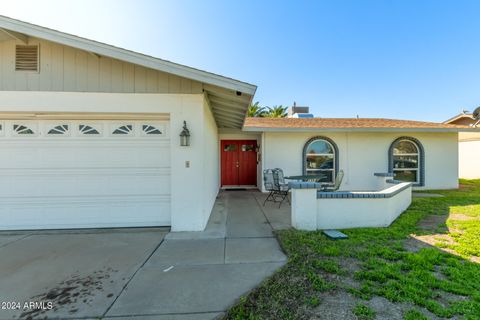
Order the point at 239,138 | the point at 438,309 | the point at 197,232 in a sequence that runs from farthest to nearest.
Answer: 1. the point at 239,138
2. the point at 197,232
3. the point at 438,309

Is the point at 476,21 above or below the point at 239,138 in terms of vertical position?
above

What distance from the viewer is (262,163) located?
948cm

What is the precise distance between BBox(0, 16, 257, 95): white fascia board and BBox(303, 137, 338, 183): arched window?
5958 millimetres

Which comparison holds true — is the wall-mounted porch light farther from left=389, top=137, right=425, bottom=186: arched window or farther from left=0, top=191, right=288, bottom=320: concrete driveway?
left=389, top=137, right=425, bottom=186: arched window

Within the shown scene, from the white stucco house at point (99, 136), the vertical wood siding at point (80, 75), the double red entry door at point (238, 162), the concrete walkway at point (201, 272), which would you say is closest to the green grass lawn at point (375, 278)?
the concrete walkway at point (201, 272)

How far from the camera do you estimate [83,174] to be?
4.72m

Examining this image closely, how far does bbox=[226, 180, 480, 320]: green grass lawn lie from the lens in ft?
7.02

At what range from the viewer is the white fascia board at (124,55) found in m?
3.98

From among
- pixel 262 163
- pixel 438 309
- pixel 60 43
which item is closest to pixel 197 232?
pixel 438 309

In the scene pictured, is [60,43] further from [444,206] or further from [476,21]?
[476,21]

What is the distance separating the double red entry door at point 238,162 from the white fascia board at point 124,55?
22.5 feet

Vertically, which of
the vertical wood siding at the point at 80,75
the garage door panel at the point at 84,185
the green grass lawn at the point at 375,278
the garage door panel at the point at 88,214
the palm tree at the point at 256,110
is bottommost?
the green grass lawn at the point at 375,278

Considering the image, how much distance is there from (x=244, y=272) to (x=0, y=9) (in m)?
6.23

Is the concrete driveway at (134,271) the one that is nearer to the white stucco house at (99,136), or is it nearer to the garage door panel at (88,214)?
the garage door panel at (88,214)
